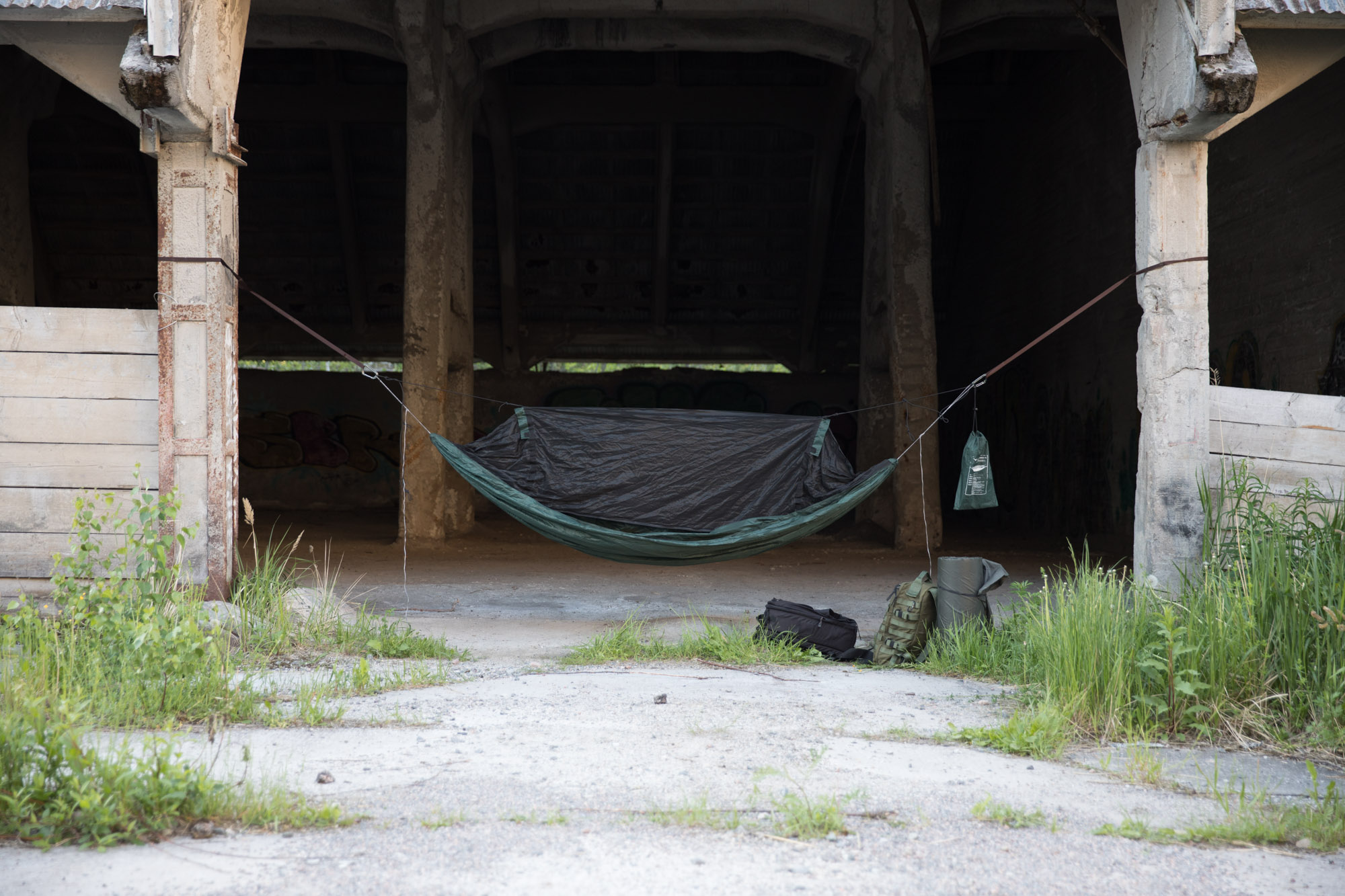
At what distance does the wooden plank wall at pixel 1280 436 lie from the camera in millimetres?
4160

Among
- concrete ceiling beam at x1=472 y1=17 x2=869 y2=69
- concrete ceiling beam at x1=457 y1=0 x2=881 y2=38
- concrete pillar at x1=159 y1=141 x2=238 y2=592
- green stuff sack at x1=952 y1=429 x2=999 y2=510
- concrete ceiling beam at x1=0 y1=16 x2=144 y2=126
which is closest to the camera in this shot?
concrete ceiling beam at x1=0 y1=16 x2=144 y2=126

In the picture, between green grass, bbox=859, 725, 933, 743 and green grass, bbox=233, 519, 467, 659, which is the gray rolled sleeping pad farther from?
→ green grass, bbox=233, 519, 467, 659

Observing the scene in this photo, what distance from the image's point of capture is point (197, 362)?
4.34 metres

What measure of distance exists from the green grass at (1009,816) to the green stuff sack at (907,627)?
185cm

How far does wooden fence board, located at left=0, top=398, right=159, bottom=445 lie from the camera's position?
4.33 metres

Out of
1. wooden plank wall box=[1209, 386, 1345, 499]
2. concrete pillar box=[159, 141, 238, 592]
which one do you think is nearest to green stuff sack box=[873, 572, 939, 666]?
wooden plank wall box=[1209, 386, 1345, 499]

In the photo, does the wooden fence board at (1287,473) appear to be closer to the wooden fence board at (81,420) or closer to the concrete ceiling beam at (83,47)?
the wooden fence board at (81,420)

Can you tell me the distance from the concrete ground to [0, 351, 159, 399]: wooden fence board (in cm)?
200

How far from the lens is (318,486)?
12766mm

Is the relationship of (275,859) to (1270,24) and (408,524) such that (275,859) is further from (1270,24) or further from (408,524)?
(408,524)

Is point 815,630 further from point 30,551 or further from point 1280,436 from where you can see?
point 30,551

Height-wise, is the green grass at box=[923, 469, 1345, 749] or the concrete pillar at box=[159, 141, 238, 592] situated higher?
the concrete pillar at box=[159, 141, 238, 592]

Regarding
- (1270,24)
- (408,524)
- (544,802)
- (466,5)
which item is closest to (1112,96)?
(1270,24)

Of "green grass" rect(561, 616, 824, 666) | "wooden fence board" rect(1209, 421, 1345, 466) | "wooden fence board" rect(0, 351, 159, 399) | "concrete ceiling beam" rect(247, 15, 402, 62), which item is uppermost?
"concrete ceiling beam" rect(247, 15, 402, 62)
